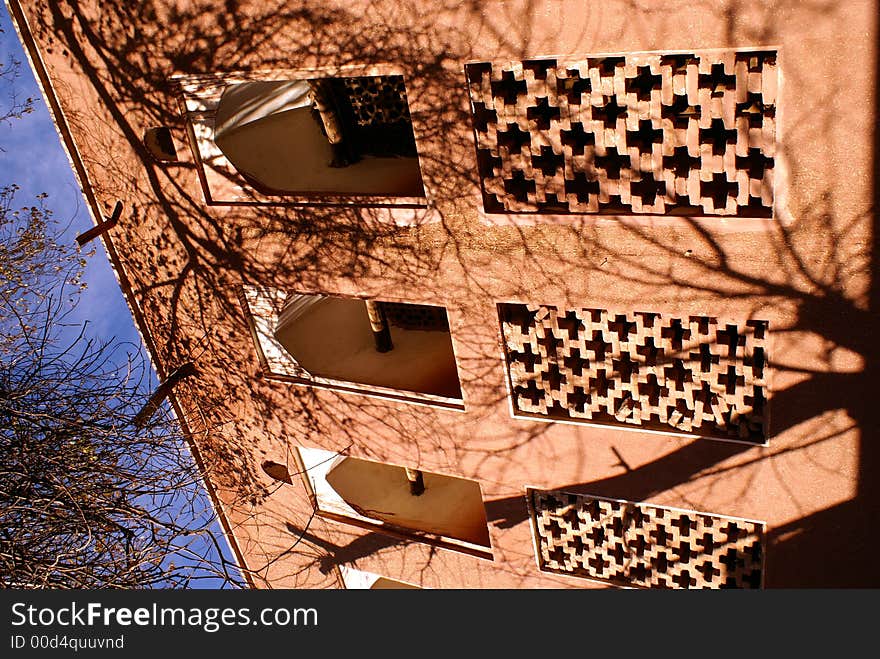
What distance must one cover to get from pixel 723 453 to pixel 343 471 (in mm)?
4465

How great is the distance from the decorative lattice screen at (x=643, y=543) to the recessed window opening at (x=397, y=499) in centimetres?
99

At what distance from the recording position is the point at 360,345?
7.50 metres

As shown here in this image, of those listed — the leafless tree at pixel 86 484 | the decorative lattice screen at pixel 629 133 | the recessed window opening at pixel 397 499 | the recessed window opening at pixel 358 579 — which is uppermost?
the decorative lattice screen at pixel 629 133

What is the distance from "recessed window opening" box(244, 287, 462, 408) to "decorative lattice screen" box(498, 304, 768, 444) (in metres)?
0.87

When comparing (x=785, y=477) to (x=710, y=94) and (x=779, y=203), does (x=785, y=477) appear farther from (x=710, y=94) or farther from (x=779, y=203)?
(x=710, y=94)

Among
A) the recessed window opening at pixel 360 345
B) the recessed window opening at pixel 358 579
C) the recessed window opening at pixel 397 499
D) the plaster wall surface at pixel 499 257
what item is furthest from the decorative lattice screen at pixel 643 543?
the recessed window opening at pixel 358 579

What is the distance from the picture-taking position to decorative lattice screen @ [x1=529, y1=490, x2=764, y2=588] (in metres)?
5.63

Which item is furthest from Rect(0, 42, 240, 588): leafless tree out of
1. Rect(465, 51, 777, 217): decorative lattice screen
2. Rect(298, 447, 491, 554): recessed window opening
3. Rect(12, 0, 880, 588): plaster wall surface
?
Rect(465, 51, 777, 217): decorative lattice screen

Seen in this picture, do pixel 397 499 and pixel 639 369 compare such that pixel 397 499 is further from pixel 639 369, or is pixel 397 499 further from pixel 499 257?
pixel 499 257

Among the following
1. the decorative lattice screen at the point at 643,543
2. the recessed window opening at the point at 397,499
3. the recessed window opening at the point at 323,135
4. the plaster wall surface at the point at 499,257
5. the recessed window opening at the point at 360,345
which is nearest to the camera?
the plaster wall surface at the point at 499,257

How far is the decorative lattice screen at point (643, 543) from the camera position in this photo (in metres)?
5.63

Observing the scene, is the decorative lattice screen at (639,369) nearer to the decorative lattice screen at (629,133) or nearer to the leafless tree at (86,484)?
the decorative lattice screen at (629,133)

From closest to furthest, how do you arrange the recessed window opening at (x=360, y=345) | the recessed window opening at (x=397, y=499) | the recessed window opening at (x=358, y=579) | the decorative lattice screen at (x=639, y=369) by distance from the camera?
the decorative lattice screen at (x=639, y=369), the recessed window opening at (x=360, y=345), the recessed window opening at (x=397, y=499), the recessed window opening at (x=358, y=579)

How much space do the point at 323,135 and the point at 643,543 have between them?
463cm
